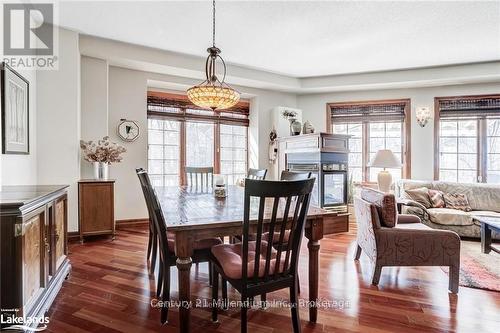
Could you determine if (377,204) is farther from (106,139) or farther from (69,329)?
(106,139)

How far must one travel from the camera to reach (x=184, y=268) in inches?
62.1

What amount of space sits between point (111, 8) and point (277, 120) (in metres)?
3.41

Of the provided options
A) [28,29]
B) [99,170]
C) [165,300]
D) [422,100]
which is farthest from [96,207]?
[422,100]

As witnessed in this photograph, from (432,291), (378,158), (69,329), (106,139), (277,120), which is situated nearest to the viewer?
(69,329)

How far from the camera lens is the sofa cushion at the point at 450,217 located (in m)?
3.83

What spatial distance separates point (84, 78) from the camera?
394 cm

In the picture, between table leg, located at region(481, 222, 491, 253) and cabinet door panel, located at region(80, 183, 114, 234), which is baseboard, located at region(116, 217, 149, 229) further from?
table leg, located at region(481, 222, 491, 253)

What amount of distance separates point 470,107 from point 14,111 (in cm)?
669

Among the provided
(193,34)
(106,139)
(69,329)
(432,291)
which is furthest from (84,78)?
(432,291)

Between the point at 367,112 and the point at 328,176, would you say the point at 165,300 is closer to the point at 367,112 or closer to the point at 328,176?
the point at 328,176

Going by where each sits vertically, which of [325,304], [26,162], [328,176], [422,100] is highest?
[422,100]

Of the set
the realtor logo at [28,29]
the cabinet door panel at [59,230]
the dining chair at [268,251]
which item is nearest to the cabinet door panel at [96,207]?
the cabinet door panel at [59,230]

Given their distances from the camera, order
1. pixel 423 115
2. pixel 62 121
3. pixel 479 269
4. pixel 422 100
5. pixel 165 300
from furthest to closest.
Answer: pixel 422 100, pixel 423 115, pixel 62 121, pixel 479 269, pixel 165 300

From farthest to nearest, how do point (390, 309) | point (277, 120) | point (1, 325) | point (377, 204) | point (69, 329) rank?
point (277, 120) < point (377, 204) < point (390, 309) < point (69, 329) < point (1, 325)
